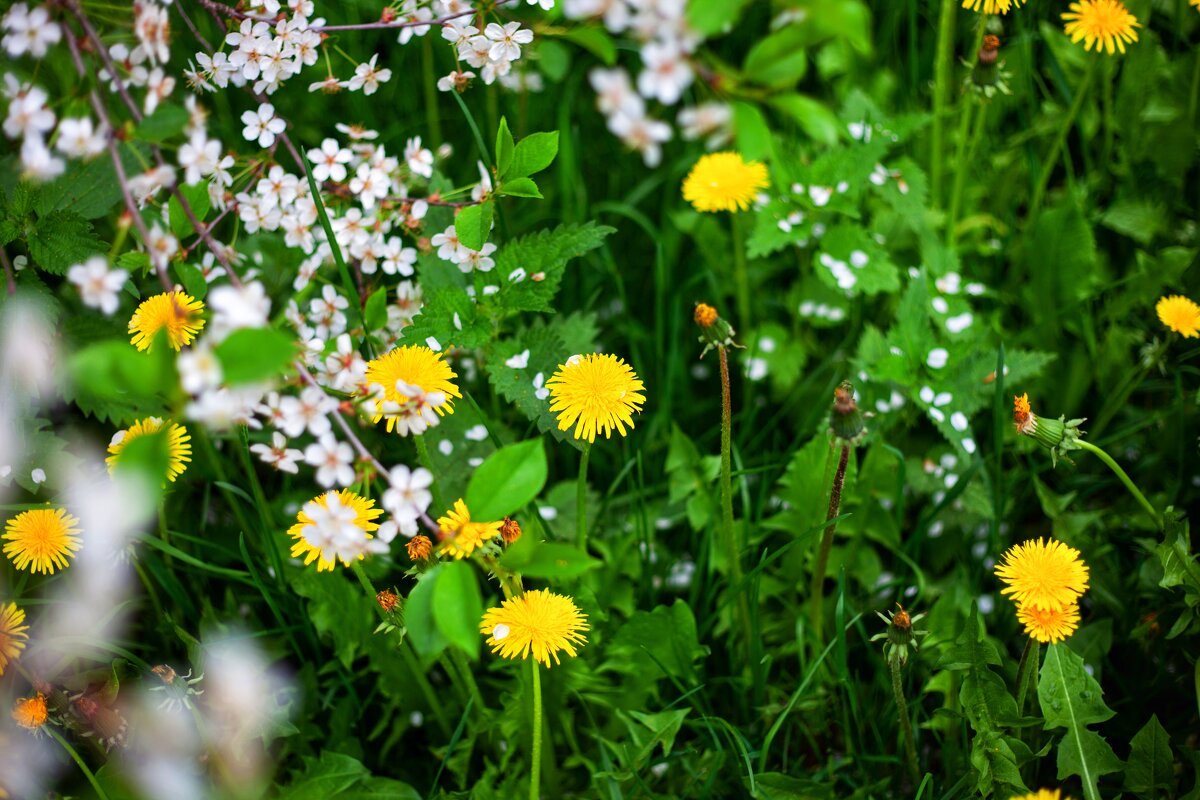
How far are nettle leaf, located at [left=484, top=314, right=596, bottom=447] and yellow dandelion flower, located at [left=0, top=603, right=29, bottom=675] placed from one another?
0.75 m

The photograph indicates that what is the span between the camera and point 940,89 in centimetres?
197

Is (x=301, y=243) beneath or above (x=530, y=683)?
above

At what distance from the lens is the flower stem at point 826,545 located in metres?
1.32

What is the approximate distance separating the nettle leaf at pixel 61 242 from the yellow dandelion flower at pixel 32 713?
63 centimetres

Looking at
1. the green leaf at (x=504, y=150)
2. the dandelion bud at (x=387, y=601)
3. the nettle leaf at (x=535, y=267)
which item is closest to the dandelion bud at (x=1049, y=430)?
the nettle leaf at (x=535, y=267)

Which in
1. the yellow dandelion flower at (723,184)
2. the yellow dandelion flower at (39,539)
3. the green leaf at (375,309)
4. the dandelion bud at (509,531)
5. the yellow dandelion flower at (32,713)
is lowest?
the yellow dandelion flower at (32,713)

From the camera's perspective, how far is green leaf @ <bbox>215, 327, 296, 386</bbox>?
0.84m

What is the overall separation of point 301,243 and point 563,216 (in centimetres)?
76

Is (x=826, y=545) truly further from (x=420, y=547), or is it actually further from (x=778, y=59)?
(x=778, y=59)

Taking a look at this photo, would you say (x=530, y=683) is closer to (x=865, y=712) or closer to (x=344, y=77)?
(x=865, y=712)

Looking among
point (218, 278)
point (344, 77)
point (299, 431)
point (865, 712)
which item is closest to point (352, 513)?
point (299, 431)

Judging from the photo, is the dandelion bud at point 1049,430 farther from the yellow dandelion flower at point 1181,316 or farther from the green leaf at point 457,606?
the green leaf at point 457,606

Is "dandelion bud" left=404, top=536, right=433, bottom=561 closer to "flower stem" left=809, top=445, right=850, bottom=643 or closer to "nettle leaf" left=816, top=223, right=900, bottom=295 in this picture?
"flower stem" left=809, top=445, right=850, bottom=643

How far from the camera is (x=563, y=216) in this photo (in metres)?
2.18
